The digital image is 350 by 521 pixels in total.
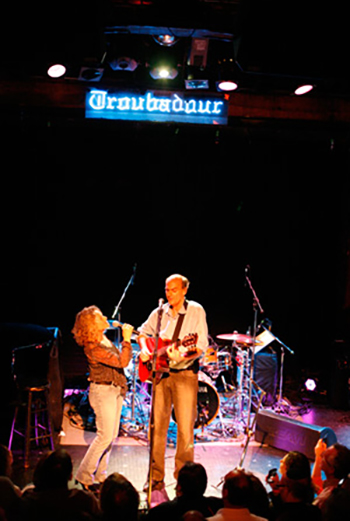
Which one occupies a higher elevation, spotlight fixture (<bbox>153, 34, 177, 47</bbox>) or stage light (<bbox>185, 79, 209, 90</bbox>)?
spotlight fixture (<bbox>153, 34, 177, 47</bbox>)

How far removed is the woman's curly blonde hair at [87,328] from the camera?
5031 millimetres

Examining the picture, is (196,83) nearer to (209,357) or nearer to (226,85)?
(226,85)

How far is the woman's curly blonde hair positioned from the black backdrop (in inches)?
167

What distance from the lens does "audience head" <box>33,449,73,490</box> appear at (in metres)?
3.50

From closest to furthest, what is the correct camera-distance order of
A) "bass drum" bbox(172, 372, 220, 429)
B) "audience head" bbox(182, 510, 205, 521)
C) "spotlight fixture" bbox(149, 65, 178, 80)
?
"audience head" bbox(182, 510, 205, 521), "bass drum" bbox(172, 372, 220, 429), "spotlight fixture" bbox(149, 65, 178, 80)

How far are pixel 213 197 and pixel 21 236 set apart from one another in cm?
335

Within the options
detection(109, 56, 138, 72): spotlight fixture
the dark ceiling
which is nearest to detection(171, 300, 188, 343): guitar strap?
the dark ceiling

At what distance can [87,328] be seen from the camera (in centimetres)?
505

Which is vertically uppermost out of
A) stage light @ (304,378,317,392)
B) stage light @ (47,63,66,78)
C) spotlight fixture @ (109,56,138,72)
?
spotlight fixture @ (109,56,138,72)

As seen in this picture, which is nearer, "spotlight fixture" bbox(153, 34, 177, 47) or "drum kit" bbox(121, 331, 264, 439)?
"spotlight fixture" bbox(153, 34, 177, 47)

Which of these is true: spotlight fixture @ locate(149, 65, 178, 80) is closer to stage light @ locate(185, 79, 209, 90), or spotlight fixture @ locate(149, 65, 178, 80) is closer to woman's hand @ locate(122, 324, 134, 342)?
stage light @ locate(185, 79, 209, 90)

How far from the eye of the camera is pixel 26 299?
→ 364 inches

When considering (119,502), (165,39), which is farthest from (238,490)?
(165,39)

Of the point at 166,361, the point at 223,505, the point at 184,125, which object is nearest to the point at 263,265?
the point at 184,125
